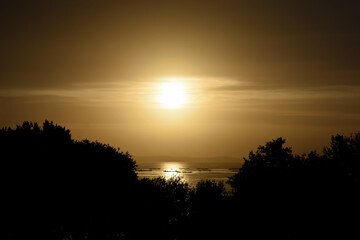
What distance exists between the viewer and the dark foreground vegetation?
1731 inches

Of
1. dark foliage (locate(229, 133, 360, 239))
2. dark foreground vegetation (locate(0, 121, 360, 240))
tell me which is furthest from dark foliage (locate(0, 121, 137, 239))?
dark foliage (locate(229, 133, 360, 239))

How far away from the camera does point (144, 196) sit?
2356 inches

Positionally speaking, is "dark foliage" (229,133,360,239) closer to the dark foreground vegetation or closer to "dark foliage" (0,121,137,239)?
the dark foreground vegetation

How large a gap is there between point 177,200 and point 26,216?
31.9 meters

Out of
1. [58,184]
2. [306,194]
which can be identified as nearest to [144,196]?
[58,184]

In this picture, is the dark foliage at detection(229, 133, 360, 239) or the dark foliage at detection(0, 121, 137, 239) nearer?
the dark foliage at detection(229, 133, 360, 239)

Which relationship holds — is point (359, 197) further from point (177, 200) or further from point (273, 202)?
point (177, 200)

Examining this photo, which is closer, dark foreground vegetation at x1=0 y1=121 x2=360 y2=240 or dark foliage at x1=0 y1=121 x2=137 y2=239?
dark foreground vegetation at x1=0 y1=121 x2=360 y2=240

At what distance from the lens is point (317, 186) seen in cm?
4475

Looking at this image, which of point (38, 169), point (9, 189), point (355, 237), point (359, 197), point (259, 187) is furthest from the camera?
point (259, 187)

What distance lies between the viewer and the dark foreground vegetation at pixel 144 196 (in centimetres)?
4397

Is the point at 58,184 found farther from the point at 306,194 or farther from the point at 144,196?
the point at 306,194

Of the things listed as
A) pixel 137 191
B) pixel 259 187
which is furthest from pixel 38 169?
pixel 259 187

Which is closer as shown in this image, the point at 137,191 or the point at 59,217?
the point at 59,217
